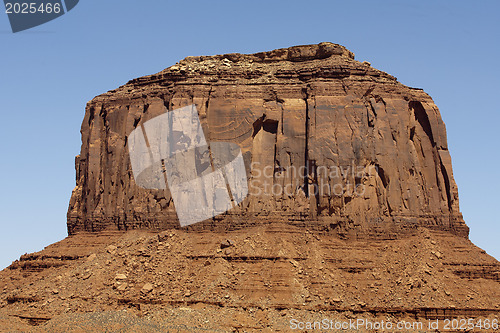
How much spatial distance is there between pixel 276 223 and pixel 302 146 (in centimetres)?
565

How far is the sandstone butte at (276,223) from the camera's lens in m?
49.8

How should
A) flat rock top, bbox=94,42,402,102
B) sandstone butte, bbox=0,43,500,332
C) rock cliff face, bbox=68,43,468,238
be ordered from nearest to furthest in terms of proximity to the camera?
sandstone butte, bbox=0,43,500,332
rock cliff face, bbox=68,43,468,238
flat rock top, bbox=94,42,402,102

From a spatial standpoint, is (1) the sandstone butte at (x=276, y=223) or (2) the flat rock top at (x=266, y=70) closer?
(1) the sandstone butte at (x=276, y=223)

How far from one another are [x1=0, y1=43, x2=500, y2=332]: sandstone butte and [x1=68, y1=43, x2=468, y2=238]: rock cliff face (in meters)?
0.09

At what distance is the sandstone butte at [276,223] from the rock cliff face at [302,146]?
0.31ft

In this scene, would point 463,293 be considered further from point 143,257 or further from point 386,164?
point 143,257

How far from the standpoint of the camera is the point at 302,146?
57781 mm

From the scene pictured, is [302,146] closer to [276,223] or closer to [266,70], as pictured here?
[276,223]

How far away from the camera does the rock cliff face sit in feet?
185

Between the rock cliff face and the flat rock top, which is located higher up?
the flat rock top

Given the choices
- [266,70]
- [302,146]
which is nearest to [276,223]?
[302,146]

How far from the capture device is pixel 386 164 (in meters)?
57.1

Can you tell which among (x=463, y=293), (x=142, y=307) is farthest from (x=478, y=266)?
(x=142, y=307)

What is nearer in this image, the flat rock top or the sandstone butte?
the sandstone butte
